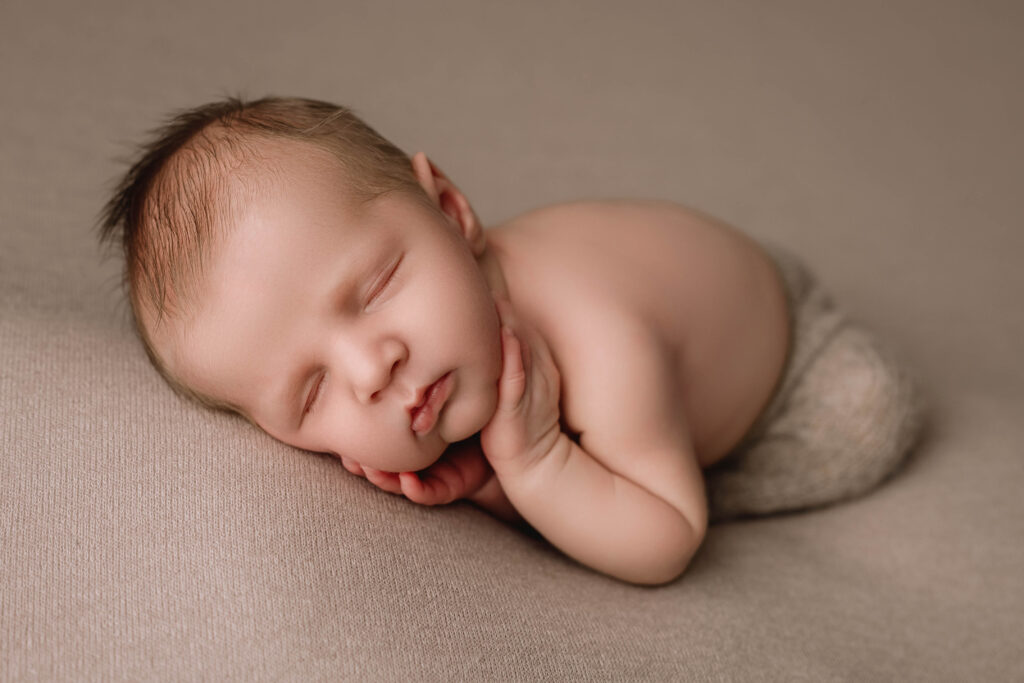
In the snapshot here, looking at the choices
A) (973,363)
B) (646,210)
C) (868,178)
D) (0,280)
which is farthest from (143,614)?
(868,178)

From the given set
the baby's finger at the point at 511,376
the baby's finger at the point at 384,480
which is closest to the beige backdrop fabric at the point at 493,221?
the baby's finger at the point at 384,480

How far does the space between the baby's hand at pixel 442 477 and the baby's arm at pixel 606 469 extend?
1.8 inches

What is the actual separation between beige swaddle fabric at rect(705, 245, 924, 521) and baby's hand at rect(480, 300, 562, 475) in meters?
0.47

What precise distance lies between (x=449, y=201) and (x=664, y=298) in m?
0.31

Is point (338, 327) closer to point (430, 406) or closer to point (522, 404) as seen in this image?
point (430, 406)

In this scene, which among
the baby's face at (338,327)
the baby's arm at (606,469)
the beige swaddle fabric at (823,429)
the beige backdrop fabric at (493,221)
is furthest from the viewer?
the beige swaddle fabric at (823,429)

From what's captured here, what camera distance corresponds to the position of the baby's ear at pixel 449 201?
3.51ft

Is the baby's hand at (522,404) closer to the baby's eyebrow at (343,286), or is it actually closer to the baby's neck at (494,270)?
the baby's neck at (494,270)

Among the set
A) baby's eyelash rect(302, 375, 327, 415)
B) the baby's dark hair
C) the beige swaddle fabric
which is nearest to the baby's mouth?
baby's eyelash rect(302, 375, 327, 415)

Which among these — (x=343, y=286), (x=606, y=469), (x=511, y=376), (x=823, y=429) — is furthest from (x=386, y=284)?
(x=823, y=429)

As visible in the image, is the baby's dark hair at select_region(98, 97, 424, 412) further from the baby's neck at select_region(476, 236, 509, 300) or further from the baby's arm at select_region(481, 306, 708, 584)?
the baby's arm at select_region(481, 306, 708, 584)

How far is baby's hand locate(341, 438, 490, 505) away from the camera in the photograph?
95 cm

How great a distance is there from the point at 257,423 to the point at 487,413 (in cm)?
25

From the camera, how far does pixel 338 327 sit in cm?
90
